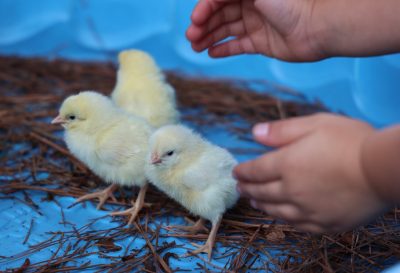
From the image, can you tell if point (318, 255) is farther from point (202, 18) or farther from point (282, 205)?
point (202, 18)

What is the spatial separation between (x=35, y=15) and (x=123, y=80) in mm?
2598

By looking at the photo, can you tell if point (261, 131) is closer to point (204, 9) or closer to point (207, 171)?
point (207, 171)

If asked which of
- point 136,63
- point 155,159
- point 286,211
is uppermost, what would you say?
point 136,63

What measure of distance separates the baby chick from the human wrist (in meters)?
0.82

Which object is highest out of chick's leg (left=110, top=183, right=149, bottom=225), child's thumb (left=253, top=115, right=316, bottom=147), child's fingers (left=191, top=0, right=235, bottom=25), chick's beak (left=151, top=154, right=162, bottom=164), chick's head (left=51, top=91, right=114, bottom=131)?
child's fingers (left=191, top=0, right=235, bottom=25)

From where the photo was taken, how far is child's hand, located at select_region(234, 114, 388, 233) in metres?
1.23

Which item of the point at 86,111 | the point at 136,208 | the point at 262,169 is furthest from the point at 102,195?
the point at 262,169

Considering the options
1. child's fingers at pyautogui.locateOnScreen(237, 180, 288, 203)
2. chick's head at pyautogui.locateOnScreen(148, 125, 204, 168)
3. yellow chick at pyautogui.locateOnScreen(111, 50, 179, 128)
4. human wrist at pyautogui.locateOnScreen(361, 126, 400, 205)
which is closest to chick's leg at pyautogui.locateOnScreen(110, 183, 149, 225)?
chick's head at pyautogui.locateOnScreen(148, 125, 204, 168)

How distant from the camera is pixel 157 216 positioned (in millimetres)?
2188

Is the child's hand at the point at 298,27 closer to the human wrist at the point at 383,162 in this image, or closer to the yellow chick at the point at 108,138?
the yellow chick at the point at 108,138

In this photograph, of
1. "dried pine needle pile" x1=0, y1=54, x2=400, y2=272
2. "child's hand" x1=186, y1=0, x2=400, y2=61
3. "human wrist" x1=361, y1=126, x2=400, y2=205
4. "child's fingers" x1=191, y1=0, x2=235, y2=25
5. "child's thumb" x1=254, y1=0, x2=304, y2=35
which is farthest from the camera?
"child's fingers" x1=191, y1=0, x2=235, y2=25

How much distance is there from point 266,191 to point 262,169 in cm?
7

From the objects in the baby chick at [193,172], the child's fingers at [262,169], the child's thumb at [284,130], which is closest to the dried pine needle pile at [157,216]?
the baby chick at [193,172]

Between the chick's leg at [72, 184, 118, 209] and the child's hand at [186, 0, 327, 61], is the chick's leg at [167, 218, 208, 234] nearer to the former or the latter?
the chick's leg at [72, 184, 118, 209]
